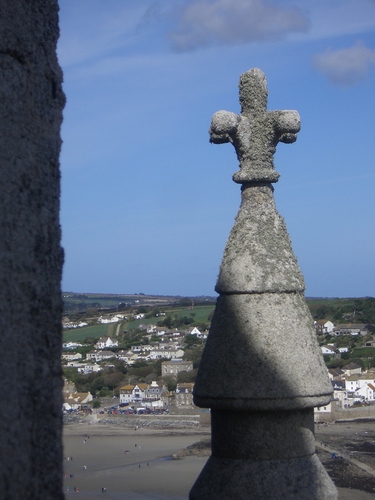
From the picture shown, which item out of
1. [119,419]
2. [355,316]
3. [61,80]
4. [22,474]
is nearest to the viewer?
[22,474]

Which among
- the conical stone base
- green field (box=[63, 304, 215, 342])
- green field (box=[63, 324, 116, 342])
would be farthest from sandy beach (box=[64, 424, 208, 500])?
green field (box=[63, 324, 116, 342])

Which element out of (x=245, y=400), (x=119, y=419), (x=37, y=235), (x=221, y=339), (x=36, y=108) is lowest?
(x=119, y=419)

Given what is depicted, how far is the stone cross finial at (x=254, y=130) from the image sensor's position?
3.64 meters

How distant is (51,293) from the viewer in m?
1.48

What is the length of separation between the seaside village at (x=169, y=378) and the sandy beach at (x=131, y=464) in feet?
12.8

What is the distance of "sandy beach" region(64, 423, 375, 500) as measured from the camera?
32.9 metres

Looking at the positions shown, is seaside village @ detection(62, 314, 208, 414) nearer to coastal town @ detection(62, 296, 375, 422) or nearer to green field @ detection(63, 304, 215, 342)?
coastal town @ detection(62, 296, 375, 422)

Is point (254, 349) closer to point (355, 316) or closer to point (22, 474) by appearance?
point (22, 474)

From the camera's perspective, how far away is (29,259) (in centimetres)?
143

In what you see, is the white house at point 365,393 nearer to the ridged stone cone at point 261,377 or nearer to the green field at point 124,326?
the green field at point 124,326

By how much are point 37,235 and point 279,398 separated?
192 centimetres

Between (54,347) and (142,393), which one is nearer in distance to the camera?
(54,347)

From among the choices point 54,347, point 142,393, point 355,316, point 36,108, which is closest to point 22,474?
point 54,347

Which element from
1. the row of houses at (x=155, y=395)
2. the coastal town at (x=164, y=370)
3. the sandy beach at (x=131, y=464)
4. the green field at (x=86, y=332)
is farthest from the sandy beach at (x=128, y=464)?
the green field at (x=86, y=332)
